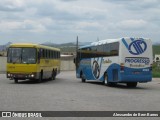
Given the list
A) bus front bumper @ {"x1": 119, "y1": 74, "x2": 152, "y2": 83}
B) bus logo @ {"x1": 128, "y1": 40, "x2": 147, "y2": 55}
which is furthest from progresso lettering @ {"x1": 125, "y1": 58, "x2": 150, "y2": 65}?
bus front bumper @ {"x1": 119, "y1": 74, "x2": 152, "y2": 83}

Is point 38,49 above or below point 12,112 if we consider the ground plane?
above

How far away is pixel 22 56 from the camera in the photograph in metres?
32.2

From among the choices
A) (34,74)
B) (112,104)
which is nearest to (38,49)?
(34,74)

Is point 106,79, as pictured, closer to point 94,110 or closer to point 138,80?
point 138,80

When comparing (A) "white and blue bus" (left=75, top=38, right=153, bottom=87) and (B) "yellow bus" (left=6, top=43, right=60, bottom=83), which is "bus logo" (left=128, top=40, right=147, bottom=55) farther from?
(B) "yellow bus" (left=6, top=43, right=60, bottom=83)

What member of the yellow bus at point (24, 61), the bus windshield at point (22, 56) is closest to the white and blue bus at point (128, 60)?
the yellow bus at point (24, 61)

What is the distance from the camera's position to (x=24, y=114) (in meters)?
13.5

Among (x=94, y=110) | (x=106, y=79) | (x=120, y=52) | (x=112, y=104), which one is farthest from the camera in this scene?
(x=106, y=79)

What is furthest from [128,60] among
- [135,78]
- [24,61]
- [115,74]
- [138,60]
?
[24,61]

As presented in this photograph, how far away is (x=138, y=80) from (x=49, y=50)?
10251mm

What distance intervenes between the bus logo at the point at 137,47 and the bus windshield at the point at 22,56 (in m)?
7.09

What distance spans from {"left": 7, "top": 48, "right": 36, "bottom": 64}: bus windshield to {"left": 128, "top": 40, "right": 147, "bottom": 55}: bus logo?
23.3ft

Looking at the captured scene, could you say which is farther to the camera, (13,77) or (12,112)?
(13,77)

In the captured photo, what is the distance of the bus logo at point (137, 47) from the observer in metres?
28.6
